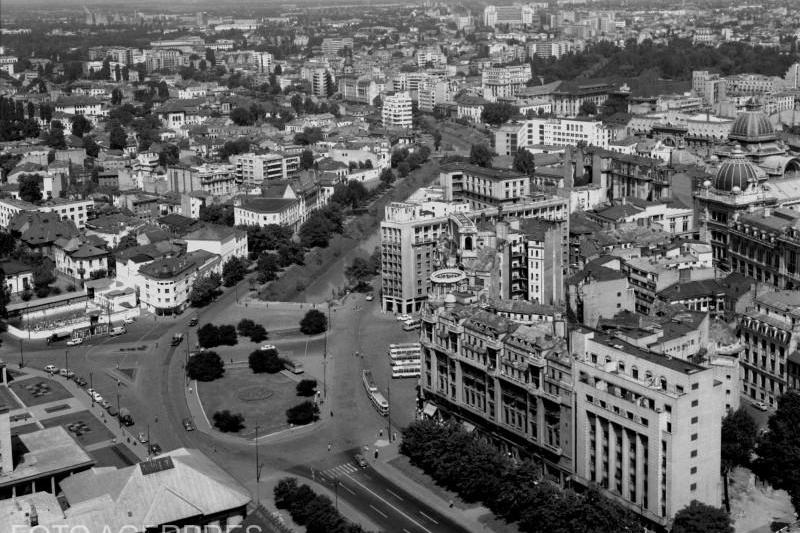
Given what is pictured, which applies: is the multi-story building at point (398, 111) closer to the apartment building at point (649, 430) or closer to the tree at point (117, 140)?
the tree at point (117, 140)

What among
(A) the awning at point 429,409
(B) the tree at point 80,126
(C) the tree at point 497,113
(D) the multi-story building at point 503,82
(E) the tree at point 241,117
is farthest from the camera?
(D) the multi-story building at point 503,82

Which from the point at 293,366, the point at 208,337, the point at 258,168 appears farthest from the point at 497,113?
the point at 293,366

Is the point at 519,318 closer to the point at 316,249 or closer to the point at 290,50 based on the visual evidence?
the point at 316,249

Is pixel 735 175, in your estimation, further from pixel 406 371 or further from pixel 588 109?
pixel 588 109

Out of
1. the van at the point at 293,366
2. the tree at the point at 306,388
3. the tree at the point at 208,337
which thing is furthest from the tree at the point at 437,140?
the tree at the point at 306,388

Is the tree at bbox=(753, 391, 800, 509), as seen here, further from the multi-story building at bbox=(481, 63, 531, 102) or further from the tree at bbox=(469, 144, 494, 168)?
the multi-story building at bbox=(481, 63, 531, 102)

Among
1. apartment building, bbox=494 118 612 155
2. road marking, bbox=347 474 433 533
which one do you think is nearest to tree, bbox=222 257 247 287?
road marking, bbox=347 474 433 533

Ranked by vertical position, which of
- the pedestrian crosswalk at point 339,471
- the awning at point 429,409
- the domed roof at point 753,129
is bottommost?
the pedestrian crosswalk at point 339,471
